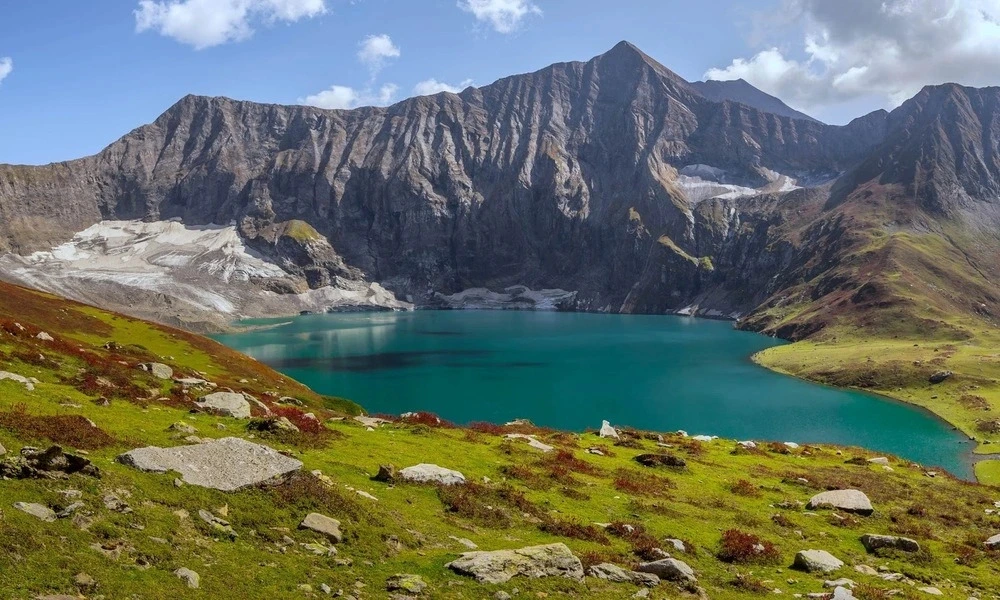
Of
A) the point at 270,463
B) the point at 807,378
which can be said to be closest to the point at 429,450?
the point at 270,463

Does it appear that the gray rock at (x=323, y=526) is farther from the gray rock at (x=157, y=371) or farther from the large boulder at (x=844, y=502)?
the gray rock at (x=157, y=371)

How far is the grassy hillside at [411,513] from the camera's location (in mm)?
13531

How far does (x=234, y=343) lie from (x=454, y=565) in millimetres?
197664

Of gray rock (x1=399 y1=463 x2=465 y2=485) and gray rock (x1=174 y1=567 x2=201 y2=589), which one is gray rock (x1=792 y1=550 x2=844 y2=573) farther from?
gray rock (x1=174 y1=567 x2=201 y2=589)

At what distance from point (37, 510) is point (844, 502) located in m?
29.7

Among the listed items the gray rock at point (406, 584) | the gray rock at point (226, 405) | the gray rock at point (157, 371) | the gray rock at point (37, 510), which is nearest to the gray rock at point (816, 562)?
the gray rock at point (406, 584)

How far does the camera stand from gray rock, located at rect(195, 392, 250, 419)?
30328 mm

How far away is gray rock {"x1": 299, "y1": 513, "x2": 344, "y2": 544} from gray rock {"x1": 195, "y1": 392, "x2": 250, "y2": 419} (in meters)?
14.7

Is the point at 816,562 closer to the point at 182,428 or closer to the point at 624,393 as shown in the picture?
the point at 182,428

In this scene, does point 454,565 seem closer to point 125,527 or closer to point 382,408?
point 125,527

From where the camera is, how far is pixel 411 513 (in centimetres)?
1980

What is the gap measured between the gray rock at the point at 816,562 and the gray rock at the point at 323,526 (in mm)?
14617

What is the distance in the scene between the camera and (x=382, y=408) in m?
97.1

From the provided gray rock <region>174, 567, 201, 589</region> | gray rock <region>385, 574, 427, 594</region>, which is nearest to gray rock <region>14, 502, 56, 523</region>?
gray rock <region>174, 567, 201, 589</region>
